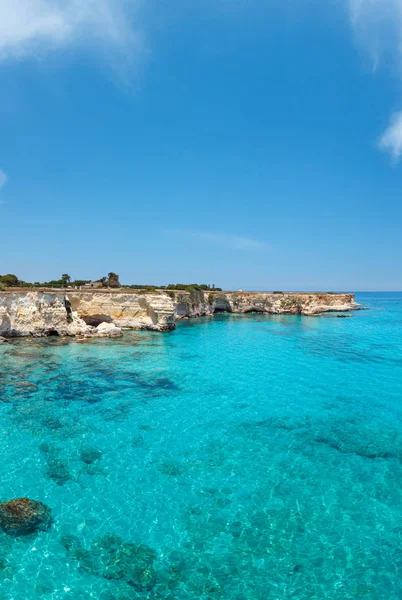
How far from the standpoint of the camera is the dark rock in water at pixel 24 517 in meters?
8.87

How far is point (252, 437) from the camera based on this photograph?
14273 millimetres

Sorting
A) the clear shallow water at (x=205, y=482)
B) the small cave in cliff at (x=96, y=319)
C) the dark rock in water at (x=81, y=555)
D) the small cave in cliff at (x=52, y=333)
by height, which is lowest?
the dark rock in water at (x=81, y=555)

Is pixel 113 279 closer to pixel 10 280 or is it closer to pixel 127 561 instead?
pixel 10 280

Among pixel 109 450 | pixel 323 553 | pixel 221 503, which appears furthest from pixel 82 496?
pixel 323 553

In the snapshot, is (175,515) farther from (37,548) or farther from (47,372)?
(47,372)

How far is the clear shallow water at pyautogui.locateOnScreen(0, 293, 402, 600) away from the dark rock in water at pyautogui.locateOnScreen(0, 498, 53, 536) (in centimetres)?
28

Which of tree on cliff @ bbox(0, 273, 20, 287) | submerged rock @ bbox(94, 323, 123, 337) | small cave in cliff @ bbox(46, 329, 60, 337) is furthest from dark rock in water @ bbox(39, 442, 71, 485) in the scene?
tree on cliff @ bbox(0, 273, 20, 287)

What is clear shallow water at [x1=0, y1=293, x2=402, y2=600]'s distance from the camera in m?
7.59

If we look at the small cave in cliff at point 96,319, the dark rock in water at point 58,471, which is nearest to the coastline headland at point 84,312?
the small cave in cliff at point 96,319

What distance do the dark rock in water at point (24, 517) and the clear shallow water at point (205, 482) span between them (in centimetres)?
28

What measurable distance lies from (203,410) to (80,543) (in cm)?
939

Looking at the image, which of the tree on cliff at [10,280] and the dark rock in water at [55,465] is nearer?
the dark rock in water at [55,465]

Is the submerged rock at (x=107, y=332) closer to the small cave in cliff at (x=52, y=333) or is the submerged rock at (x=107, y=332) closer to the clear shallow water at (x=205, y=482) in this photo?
the small cave in cliff at (x=52, y=333)

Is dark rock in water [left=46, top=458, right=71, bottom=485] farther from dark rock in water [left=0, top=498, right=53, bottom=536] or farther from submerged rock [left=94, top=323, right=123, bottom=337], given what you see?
submerged rock [left=94, top=323, right=123, bottom=337]
